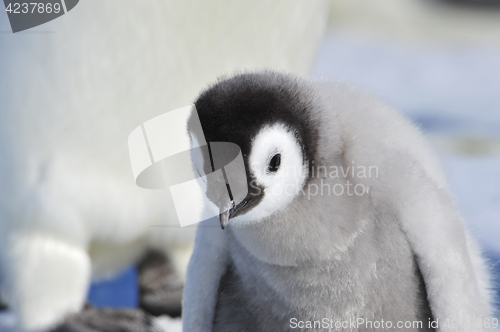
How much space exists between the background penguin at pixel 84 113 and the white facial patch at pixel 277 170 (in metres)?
0.45

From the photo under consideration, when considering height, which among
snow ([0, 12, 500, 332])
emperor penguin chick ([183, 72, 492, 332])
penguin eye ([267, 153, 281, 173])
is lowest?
snow ([0, 12, 500, 332])

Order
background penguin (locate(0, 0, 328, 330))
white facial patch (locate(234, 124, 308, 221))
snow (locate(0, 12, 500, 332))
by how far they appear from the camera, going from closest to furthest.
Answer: white facial patch (locate(234, 124, 308, 221)) → background penguin (locate(0, 0, 328, 330)) → snow (locate(0, 12, 500, 332))

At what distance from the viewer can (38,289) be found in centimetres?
90

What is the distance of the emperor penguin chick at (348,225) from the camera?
521 millimetres

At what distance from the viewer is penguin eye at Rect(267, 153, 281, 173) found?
48 cm

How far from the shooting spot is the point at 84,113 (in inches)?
34.7

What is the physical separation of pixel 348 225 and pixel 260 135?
16 centimetres

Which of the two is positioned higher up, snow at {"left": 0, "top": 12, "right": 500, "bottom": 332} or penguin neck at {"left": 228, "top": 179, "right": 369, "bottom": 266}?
penguin neck at {"left": 228, "top": 179, "right": 369, "bottom": 266}

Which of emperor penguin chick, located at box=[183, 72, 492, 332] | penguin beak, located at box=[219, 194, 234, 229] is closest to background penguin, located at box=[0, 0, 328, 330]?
emperor penguin chick, located at box=[183, 72, 492, 332]

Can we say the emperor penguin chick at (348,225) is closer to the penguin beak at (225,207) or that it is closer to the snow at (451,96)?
the penguin beak at (225,207)

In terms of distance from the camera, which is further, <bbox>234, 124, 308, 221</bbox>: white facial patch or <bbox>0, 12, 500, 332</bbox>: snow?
<bbox>0, 12, 500, 332</bbox>: snow

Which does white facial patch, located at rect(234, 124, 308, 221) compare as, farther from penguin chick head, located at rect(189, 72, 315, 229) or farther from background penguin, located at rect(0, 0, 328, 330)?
background penguin, located at rect(0, 0, 328, 330)

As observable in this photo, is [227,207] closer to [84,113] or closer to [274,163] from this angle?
[274,163]

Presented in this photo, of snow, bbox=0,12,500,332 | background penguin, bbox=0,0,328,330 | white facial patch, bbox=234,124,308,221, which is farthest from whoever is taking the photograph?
snow, bbox=0,12,500,332
